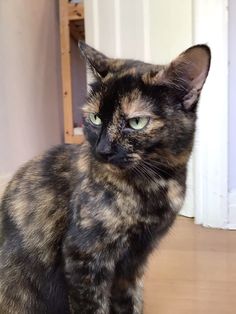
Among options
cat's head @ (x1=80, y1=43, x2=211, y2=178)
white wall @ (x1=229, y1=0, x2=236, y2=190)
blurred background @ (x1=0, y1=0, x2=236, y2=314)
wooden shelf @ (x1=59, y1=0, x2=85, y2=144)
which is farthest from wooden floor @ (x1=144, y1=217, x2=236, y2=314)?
wooden shelf @ (x1=59, y1=0, x2=85, y2=144)

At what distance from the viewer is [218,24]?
1609 mm

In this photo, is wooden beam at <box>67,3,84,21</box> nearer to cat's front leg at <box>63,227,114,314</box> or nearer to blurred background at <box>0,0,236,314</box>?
blurred background at <box>0,0,236,314</box>

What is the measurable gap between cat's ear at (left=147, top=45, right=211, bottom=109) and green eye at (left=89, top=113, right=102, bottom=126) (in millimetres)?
126

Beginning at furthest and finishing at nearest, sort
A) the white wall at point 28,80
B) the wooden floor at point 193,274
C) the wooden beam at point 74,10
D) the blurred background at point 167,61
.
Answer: the wooden beam at point 74,10 → the white wall at point 28,80 → the blurred background at point 167,61 → the wooden floor at point 193,274

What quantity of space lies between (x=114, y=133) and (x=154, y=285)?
61 cm

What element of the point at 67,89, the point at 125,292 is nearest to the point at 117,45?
the point at 67,89

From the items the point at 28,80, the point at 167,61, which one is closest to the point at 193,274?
Answer: the point at 167,61

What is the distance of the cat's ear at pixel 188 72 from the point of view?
86cm

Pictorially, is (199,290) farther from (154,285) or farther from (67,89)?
(67,89)

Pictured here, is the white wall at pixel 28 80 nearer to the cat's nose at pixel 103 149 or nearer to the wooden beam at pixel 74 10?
the wooden beam at pixel 74 10

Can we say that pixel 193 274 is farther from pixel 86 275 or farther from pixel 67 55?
pixel 67 55

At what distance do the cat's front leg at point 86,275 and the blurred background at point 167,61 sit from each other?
0.97ft

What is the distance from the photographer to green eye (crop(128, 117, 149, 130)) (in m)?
0.88

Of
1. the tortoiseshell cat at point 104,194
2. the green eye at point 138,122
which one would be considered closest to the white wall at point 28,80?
the tortoiseshell cat at point 104,194
